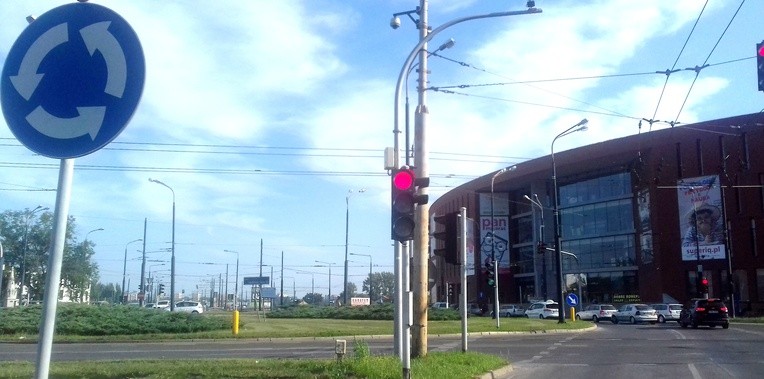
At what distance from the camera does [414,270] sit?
15352 mm

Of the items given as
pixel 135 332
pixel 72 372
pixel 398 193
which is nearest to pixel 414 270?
pixel 398 193

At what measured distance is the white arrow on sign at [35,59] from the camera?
350 centimetres

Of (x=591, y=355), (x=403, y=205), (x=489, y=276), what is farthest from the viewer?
(x=489, y=276)

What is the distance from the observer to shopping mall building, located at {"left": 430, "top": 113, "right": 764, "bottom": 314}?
6000 centimetres

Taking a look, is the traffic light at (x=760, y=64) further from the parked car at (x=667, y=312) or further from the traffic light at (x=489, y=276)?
the parked car at (x=667, y=312)

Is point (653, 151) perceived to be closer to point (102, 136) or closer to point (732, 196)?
point (732, 196)

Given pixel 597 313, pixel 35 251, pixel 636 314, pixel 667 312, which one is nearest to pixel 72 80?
pixel 35 251

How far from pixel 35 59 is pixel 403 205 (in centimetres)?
803

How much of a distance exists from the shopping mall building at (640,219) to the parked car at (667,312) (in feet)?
11.0

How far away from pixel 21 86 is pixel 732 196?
66.0 metres

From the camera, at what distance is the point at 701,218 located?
61844 millimetres

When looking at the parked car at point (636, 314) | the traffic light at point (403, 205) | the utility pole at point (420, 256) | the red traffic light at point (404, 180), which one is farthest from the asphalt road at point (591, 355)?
the parked car at point (636, 314)

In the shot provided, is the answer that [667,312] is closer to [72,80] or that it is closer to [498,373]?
[498,373]

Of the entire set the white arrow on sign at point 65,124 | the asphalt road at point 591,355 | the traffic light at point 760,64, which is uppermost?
the traffic light at point 760,64
